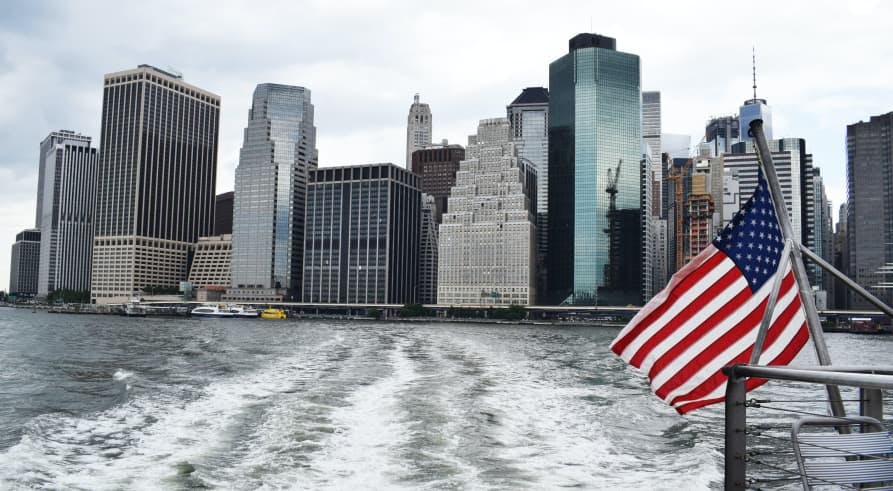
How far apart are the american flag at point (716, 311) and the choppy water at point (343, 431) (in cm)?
545

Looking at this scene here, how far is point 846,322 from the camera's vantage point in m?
188

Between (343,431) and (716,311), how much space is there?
459 inches

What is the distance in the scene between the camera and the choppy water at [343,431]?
13680 mm

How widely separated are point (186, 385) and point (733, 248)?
924 inches

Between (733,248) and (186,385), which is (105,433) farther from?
(733,248)

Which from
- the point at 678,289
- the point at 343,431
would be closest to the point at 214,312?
the point at 343,431

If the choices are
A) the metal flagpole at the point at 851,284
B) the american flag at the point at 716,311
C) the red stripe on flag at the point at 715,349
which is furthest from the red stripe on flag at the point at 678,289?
the metal flagpole at the point at 851,284

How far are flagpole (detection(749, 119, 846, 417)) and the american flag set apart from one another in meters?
0.19

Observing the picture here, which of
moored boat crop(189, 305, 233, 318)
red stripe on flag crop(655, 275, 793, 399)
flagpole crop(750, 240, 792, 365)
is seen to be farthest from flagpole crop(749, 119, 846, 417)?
moored boat crop(189, 305, 233, 318)

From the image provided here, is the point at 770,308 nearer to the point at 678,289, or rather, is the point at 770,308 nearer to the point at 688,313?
the point at 688,313

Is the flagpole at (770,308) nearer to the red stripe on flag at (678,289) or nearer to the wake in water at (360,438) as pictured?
the red stripe on flag at (678,289)

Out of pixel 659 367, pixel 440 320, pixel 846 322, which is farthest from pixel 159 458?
pixel 846 322

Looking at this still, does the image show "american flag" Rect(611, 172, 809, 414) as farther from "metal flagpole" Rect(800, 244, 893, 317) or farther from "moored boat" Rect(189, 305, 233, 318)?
"moored boat" Rect(189, 305, 233, 318)

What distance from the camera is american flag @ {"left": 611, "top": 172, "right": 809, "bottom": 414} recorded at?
8.63 metres
